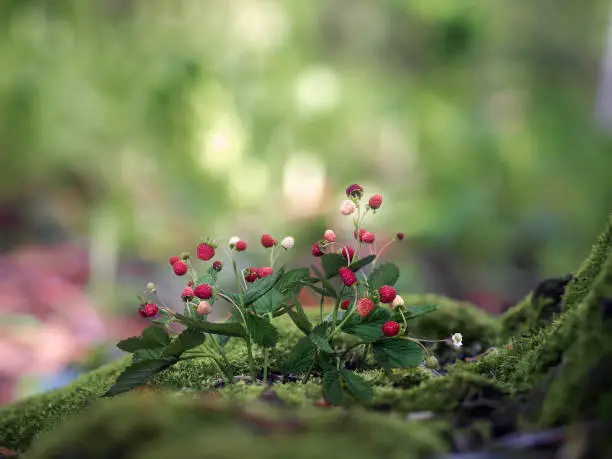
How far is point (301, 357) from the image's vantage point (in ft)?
3.75

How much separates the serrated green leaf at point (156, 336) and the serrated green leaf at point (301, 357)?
0.78 ft

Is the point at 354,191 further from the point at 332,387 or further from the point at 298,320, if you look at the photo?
the point at 332,387

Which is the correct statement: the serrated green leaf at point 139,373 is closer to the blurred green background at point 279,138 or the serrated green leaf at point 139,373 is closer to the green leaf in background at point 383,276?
the green leaf in background at point 383,276

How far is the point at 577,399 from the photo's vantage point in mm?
794

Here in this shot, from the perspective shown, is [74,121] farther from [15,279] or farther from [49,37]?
[15,279]

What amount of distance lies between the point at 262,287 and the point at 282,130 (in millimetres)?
4803

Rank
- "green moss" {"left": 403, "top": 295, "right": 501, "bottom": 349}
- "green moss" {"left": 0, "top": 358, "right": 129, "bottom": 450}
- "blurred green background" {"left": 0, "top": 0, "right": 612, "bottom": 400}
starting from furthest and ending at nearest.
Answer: "blurred green background" {"left": 0, "top": 0, "right": 612, "bottom": 400} → "green moss" {"left": 403, "top": 295, "right": 501, "bottom": 349} → "green moss" {"left": 0, "top": 358, "right": 129, "bottom": 450}

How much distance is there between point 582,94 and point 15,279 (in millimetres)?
6618

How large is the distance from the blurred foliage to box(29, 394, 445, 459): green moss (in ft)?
14.9

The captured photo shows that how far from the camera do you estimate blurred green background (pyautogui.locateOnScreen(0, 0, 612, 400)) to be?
527cm

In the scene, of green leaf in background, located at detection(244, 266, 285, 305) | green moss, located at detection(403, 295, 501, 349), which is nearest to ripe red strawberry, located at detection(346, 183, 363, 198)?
green leaf in background, located at detection(244, 266, 285, 305)

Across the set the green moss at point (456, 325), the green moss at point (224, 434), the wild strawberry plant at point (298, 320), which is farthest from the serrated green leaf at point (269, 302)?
the green moss at point (456, 325)

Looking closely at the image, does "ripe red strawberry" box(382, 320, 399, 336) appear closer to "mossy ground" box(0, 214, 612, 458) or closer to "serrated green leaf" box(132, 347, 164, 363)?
"mossy ground" box(0, 214, 612, 458)

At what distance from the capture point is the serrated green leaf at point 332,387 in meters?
0.98
